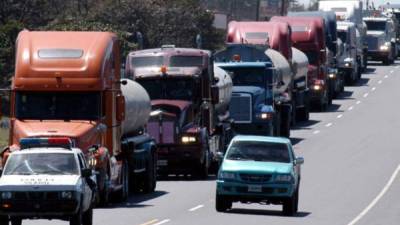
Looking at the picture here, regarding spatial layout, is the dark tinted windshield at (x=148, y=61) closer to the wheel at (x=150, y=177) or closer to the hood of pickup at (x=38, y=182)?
the wheel at (x=150, y=177)

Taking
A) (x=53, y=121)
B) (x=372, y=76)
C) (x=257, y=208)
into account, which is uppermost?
(x=53, y=121)

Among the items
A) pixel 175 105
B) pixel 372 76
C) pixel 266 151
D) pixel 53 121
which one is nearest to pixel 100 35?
pixel 53 121

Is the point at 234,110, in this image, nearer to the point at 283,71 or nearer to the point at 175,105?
the point at 283,71

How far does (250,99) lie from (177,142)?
8.31 meters

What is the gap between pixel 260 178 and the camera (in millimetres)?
30141

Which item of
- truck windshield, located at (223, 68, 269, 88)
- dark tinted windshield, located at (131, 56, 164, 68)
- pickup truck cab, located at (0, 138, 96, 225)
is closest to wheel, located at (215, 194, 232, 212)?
pickup truck cab, located at (0, 138, 96, 225)

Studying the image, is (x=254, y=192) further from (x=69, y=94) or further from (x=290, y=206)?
(x=69, y=94)

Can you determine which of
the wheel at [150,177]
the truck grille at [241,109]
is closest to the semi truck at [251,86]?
the truck grille at [241,109]

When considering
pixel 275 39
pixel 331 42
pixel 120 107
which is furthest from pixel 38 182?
pixel 331 42

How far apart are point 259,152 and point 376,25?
68.2 meters

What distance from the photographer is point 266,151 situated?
31.1m

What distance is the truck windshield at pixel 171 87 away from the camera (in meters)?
39.2

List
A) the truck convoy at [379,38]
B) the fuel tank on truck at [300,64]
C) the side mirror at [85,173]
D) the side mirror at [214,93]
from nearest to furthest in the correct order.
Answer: the side mirror at [85,173] → the side mirror at [214,93] → the fuel tank on truck at [300,64] → the truck convoy at [379,38]

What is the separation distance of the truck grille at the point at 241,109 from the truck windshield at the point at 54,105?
16.7 m
